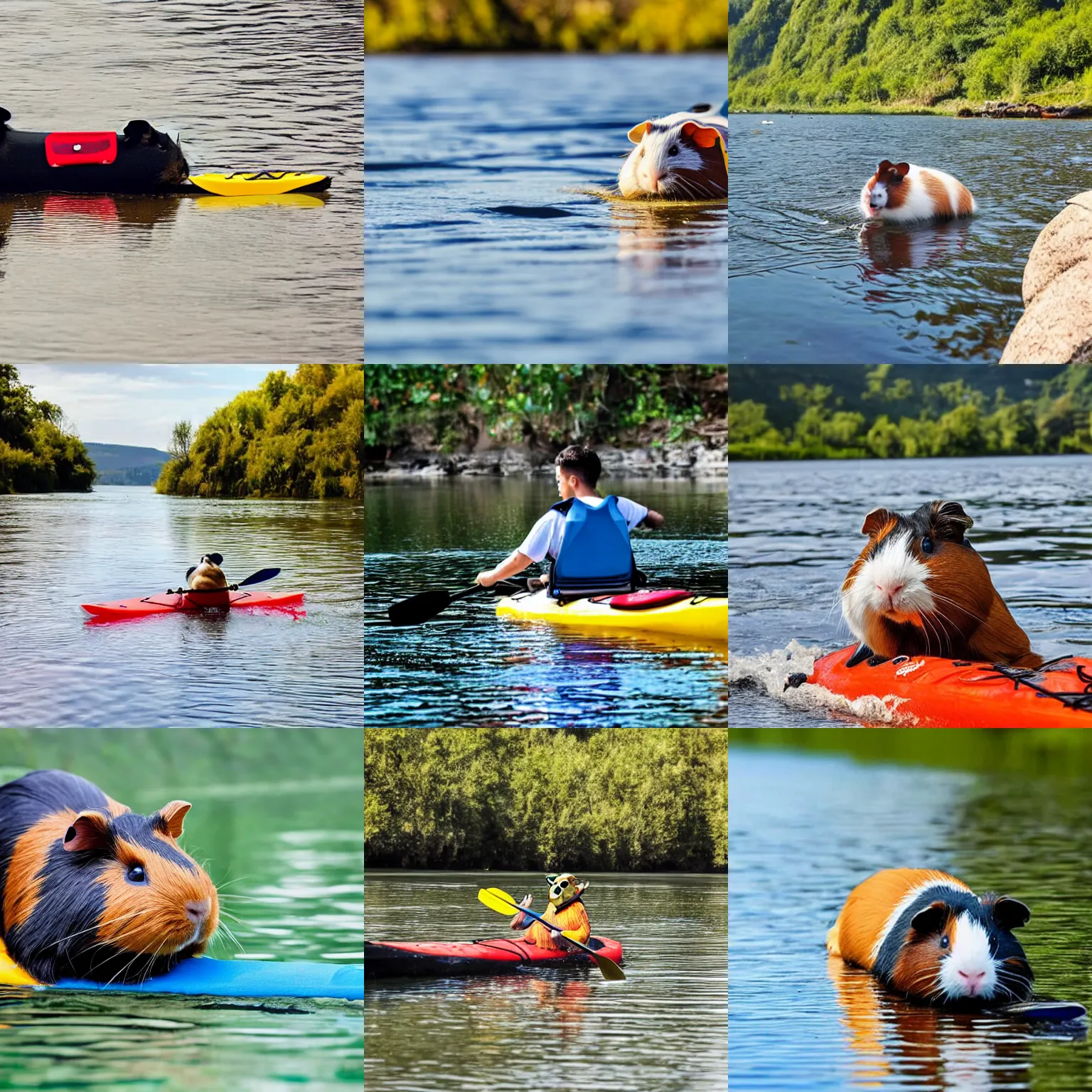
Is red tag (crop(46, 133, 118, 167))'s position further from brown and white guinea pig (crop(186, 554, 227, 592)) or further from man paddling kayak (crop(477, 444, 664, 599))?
man paddling kayak (crop(477, 444, 664, 599))

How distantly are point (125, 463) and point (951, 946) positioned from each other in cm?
466

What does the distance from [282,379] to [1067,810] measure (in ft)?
17.4

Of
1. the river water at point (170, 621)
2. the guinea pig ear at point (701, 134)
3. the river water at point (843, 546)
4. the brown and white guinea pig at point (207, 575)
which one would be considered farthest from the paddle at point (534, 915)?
the guinea pig ear at point (701, 134)

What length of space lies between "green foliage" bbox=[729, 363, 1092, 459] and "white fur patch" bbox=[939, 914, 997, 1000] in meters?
2.95

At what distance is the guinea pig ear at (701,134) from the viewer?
763 centimetres

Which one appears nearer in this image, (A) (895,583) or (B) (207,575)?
(A) (895,583)

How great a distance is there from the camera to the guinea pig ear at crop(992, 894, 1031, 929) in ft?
19.9

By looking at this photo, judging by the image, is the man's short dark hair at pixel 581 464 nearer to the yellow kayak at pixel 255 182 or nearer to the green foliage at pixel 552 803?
the green foliage at pixel 552 803

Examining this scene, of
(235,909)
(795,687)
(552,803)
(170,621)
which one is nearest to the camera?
(795,687)

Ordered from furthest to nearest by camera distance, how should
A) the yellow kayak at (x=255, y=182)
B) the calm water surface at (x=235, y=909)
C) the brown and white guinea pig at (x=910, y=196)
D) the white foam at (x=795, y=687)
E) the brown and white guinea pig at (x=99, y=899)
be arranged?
1. the yellow kayak at (x=255, y=182)
2. the brown and white guinea pig at (x=910, y=196)
3. the white foam at (x=795, y=687)
4. the brown and white guinea pig at (x=99, y=899)
5. the calm water surface at (x=235, y=909)

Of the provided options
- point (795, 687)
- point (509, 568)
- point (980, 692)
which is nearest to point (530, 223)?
point (509, 568)

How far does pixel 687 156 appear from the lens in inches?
302

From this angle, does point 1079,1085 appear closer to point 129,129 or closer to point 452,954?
point 452,954

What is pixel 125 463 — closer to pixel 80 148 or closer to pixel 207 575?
pixel 207 575
